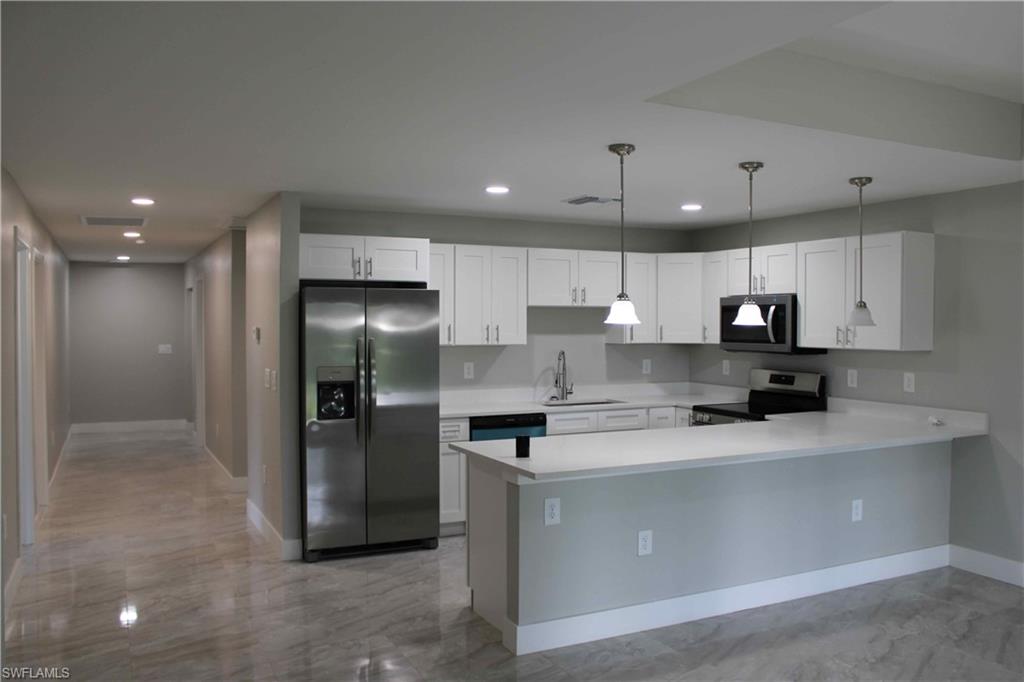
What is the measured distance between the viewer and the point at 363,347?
5.02m

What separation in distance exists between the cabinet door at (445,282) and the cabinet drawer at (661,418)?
1691 millimetres

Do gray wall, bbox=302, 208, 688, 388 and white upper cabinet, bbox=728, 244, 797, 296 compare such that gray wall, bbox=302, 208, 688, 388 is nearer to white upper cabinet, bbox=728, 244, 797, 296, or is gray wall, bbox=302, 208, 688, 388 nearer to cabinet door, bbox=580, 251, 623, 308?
cabinet door, bbox=580, 251, 623, 308

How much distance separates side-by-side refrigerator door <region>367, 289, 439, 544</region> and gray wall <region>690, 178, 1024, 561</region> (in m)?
2.99

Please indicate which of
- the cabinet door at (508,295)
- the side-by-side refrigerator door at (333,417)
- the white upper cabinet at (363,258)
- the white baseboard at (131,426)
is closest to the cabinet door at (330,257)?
the white upper cabinet at (363,258)

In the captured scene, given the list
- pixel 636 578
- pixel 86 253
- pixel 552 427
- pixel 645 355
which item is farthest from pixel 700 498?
pixel 86 253

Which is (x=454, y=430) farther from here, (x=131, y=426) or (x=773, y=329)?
(x=131, y=426)

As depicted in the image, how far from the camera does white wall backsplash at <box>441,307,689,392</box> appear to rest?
6.22 meters

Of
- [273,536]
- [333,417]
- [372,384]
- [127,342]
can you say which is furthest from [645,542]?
[127,342]

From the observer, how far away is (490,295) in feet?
19.5

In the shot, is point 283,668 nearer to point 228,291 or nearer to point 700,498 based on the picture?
point 700,498

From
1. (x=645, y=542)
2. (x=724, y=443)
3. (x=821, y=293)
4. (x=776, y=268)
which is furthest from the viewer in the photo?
(x=776, y=268)

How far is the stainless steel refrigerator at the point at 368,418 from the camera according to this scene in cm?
497

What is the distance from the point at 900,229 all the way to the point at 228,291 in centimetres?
552

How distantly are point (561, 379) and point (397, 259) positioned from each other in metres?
1.84
